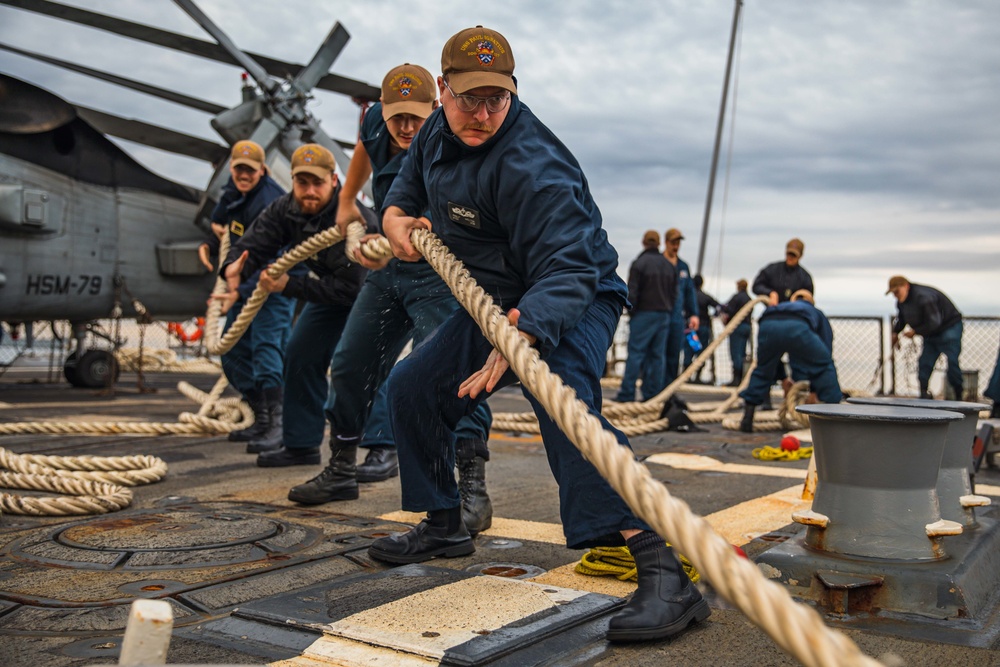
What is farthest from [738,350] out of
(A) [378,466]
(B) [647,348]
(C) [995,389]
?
(A) [378,466]

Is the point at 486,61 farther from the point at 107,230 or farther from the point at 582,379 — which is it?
the point at 107,230

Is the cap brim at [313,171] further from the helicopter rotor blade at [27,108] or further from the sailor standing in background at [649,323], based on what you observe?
the helicopter rotor blade at [27,108]

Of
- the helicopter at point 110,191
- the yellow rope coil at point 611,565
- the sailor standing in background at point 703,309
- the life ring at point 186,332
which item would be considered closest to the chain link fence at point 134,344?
the life ring at point 186,332

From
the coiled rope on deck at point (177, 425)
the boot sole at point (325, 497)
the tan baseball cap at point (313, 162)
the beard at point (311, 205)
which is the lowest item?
the boot sole at point (325, 497)

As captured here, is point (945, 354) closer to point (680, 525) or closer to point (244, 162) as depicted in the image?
point (244, 162)

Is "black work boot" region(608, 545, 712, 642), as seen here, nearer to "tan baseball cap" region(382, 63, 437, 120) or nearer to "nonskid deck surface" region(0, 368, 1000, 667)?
"nonskid deck surface" region(0, 368, 1000, 667)

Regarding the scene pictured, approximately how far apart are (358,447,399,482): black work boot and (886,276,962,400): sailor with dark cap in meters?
7.99

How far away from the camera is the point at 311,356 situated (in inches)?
191

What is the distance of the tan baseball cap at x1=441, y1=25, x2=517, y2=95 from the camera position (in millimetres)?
2555

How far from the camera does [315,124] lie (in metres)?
14.9

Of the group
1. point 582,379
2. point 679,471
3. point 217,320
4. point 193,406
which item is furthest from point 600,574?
point 193,406

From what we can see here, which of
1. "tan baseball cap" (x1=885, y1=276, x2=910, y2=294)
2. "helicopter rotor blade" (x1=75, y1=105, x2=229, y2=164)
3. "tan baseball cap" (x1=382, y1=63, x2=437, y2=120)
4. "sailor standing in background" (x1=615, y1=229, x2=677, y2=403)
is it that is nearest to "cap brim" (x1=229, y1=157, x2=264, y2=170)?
"tan baseball cap" (x1=382, y1=63, x2=437, y2=120)

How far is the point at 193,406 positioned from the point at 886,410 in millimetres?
7674

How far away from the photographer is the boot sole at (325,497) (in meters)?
4.00
